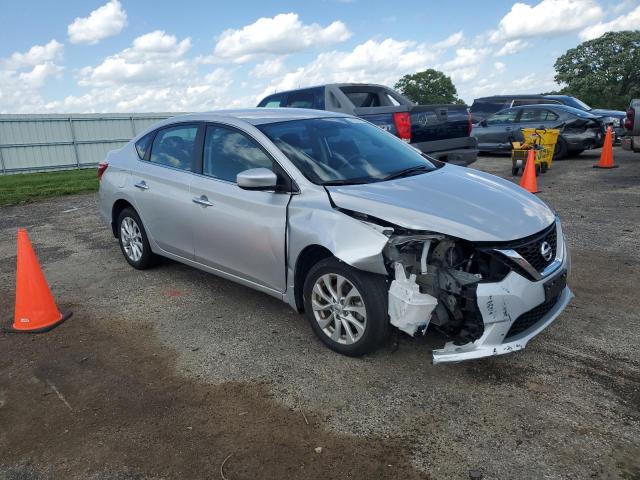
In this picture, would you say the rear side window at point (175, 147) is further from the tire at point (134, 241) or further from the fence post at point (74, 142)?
the fence post at point (74, 142)

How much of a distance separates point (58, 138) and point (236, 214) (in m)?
20.8

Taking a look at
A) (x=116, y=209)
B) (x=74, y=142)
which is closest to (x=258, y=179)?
(x=116, y=209)

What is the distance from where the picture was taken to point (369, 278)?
3371 millimetres

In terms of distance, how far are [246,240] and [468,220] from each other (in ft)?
5.63

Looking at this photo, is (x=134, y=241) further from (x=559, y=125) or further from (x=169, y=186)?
(x=559, y=125)

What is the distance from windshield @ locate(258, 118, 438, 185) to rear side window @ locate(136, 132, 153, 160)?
1772mm

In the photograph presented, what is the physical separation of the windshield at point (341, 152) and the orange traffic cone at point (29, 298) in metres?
2.26

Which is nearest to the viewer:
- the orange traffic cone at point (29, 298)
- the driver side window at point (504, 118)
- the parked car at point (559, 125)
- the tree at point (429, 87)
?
the orange traffic cone at point (29, 298)

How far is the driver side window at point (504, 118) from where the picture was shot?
46.9 ft

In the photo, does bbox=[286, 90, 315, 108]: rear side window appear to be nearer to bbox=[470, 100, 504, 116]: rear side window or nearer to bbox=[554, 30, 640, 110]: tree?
bbox=[470, 100, 504, 116]: rear side window

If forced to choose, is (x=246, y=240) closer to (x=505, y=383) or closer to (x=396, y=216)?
(x=396, y=216)

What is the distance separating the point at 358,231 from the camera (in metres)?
3.37

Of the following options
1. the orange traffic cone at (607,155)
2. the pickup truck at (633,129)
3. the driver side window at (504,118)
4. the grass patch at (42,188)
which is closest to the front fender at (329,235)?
the pickup truck at (633,129)

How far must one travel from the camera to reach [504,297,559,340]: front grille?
323 centimetres
